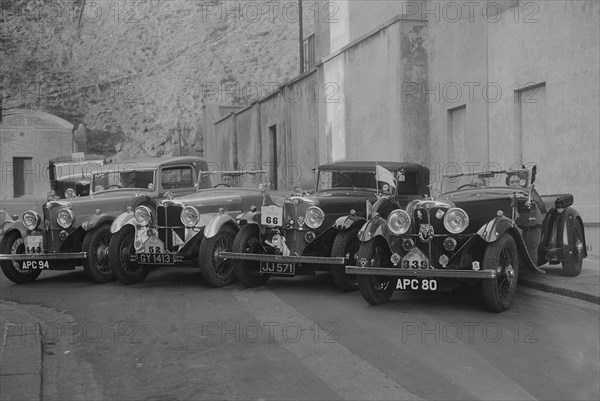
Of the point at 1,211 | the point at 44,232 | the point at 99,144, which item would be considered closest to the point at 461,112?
the point at 44,232

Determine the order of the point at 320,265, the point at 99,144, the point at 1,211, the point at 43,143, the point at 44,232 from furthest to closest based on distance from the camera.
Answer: the point at 99,144, the point at 43,143, the point at 1,211, the point at 44,232, the point at 320,265

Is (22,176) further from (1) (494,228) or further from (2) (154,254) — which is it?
(1) (494,228)

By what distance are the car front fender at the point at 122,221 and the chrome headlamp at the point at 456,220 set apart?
15.2 feet

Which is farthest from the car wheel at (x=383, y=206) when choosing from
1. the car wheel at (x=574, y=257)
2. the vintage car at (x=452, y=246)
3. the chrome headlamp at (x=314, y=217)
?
the car wheel at (x=574, y=257)

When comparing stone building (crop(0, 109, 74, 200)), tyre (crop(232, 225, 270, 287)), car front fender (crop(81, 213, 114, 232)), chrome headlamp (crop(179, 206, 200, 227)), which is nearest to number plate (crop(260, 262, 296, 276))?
tyre (crop(232, 225, 270, 287))

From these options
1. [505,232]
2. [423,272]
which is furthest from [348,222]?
[505,232]

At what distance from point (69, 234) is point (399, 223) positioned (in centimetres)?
528

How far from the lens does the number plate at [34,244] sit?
10828 millimetres

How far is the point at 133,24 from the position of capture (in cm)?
6438

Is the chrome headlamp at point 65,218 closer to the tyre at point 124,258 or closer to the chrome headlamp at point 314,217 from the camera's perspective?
the tyre at point 124,258

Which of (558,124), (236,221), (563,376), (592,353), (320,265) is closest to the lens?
(563,376)

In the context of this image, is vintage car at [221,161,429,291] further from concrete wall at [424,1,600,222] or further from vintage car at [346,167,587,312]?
concrete wall at [424,1,600,222]

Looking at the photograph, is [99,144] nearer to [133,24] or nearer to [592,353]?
[133,24]

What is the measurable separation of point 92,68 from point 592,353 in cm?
5470
